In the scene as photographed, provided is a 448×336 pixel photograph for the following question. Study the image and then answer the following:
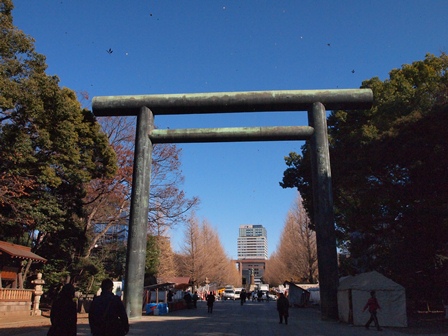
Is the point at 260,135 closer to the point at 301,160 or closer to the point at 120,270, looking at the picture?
the point at 301,160

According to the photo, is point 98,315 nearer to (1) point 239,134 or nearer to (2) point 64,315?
(2) point 64,315

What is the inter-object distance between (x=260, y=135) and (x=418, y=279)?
34.0 feet

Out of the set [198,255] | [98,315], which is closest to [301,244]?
[198,255]

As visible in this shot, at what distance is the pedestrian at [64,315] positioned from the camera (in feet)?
17.2

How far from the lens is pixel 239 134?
1370 centimetres

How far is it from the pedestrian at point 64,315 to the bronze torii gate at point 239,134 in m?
7.11

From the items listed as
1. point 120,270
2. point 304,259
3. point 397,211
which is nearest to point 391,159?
point 397,211

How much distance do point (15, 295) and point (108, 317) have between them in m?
15.6

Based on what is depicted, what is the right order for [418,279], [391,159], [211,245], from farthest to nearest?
[211,245]
[418,279]
[391,159]

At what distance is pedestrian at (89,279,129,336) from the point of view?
5109 mm

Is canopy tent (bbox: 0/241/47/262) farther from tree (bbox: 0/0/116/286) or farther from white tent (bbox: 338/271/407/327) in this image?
white tent (bbox: 338/271/407/327)

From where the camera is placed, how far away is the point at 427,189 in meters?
15.7

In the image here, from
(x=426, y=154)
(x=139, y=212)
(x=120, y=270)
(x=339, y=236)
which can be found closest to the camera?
(x=139, y=212)

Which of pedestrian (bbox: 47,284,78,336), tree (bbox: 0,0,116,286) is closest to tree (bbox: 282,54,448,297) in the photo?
tree (bbox: 0,0,116,286)
